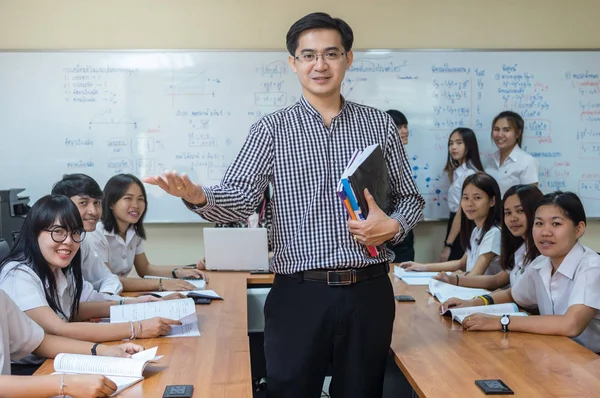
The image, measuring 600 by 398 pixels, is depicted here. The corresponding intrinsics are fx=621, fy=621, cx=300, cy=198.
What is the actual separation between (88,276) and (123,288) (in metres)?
0.31

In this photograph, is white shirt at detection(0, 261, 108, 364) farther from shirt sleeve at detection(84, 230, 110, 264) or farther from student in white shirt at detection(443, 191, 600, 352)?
student in white shirt at detection(443, 191, 600, 352)

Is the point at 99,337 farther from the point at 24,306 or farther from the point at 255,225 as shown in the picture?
the point at 255,225

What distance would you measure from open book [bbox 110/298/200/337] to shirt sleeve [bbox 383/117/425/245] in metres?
0.76

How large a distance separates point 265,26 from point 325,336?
3077 millimetres

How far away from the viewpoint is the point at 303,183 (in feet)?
5.60

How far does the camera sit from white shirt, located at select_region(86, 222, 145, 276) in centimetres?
296

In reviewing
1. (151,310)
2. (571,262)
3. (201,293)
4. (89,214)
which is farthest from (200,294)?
(571,262)

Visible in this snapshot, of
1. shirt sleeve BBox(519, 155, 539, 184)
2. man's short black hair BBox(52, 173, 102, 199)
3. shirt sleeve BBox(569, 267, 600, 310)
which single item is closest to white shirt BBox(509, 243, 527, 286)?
shirt sleeve BBox(569, 267, 600, 310)

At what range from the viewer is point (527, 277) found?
94.8 inches

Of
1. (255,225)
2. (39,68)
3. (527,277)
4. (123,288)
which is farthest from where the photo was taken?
(39,68)

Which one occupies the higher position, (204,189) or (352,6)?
(352,6)

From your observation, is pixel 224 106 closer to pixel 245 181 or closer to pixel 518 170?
pixel 518 170

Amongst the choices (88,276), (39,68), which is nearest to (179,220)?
(39,68)

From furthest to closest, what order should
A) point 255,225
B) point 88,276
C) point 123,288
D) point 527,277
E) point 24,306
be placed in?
1. point 255,225
2. point 123,288
3. point 88,276
4. point 527,277
5. point 24,306
